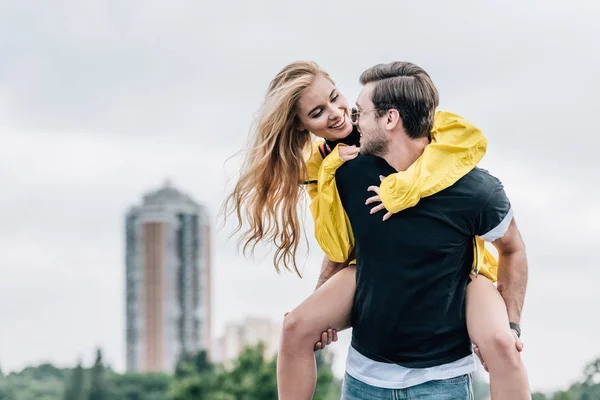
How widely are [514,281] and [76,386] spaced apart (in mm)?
32832

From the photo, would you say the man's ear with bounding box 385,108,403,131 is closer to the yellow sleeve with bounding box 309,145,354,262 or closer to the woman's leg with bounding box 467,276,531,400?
the yellow sleeve with bounding box 309,145,354,262

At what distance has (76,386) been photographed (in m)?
34.0

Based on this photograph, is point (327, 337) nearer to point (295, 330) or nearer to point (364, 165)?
point (295, 330)

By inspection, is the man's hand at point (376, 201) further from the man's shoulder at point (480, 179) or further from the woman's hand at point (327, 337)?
the woman's hand at point (327, 337)

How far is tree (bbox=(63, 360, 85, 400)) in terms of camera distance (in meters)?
33.9

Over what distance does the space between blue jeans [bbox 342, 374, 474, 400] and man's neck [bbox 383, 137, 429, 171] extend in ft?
2.18

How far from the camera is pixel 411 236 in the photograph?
285cm

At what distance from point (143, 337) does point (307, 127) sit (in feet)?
126

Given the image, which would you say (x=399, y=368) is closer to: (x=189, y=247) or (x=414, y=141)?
(x=414, y=141)

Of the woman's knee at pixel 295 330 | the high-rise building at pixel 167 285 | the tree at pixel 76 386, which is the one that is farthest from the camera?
the high-rise building at pixel 167 285

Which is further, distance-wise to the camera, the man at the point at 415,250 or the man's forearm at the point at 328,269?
the man's forearm at the point at 328,269

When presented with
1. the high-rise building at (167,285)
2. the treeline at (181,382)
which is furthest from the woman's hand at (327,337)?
the high-rise building at (167,285)

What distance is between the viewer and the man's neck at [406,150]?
289cm

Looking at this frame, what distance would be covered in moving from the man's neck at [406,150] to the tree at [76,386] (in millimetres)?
32490
